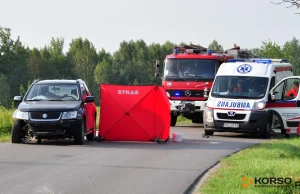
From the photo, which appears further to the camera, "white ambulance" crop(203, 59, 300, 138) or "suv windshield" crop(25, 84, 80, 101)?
"white ambulance" crop(203, 59, 300, 138)

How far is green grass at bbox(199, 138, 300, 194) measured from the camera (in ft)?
34.1

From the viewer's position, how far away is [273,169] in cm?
1245

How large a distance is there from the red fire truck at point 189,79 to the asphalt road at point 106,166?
749cm

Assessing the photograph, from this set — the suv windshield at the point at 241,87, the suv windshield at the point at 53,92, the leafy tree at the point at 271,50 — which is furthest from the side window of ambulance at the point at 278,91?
the leafy tree at the point at 271,50

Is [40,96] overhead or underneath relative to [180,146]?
overhead

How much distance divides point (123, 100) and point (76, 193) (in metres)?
9.99

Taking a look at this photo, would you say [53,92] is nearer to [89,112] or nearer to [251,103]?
[89,112]

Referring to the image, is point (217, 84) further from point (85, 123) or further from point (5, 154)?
point (5, 154)

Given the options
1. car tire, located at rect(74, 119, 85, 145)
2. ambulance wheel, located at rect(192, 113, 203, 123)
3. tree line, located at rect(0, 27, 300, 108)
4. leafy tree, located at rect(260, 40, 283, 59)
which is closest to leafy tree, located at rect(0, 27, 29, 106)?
tree line, located at rect(0, 27, 300, 108)

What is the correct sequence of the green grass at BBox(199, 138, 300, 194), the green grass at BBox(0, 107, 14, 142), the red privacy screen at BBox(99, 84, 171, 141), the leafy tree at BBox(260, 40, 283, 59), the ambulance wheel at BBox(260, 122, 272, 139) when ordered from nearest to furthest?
the green grass at BBox(199, 138, 300, 194)
the red privacy screen at BBox(99, 84, 171, 141)
the ambulance wheel at BBox(260, 122, 272, 139)
the green grass at BBox(0, 107, 14, 142)
the leafy tree at BBox(260, 40, 283, 59)

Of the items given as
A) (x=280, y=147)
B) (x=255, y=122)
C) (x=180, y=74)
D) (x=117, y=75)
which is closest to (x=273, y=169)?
(x=280, y=147)

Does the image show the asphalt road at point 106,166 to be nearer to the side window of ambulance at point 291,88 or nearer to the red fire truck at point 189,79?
the side window of ambulance at point 291,88

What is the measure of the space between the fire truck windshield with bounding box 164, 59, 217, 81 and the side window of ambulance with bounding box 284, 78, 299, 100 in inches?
183

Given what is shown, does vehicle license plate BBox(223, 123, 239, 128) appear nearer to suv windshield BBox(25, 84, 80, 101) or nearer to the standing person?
the standing person
